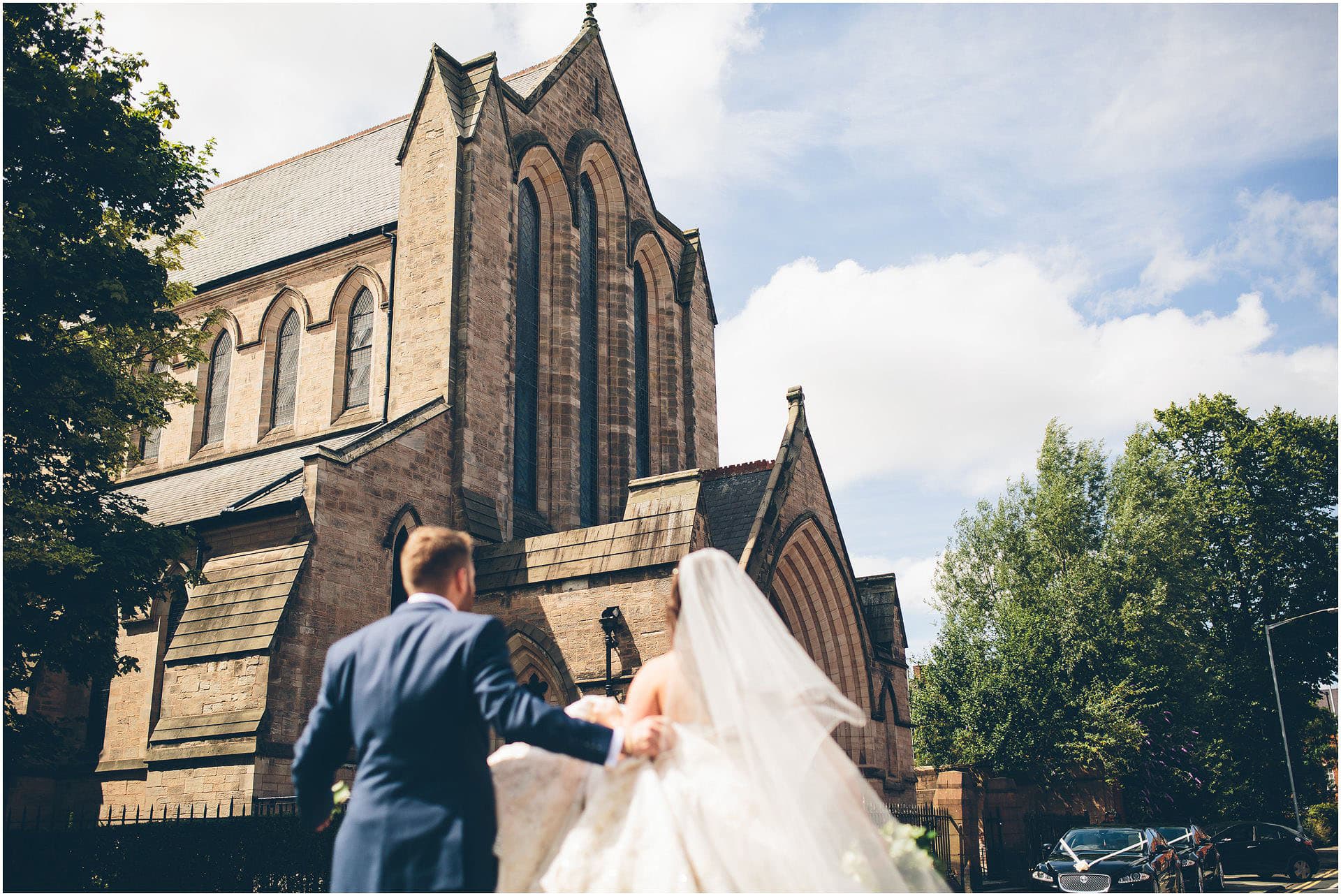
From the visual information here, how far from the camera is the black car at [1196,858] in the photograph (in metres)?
17.5

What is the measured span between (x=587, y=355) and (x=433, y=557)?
18.3m

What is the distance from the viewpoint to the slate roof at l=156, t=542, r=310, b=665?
13156 mm

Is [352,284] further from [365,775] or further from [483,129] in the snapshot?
[365,775]

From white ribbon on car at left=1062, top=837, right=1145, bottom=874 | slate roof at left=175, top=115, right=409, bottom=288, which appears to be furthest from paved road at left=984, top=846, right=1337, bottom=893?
slate roof at left=175, top=115, right=409, bottom=288

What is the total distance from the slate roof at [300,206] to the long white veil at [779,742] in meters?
17.9

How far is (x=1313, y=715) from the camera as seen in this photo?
32438 mm

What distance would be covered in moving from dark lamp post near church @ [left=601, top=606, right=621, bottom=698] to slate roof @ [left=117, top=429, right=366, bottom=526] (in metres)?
4.70

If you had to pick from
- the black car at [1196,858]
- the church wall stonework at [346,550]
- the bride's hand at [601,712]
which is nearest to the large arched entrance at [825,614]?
the black car at [1196,858]

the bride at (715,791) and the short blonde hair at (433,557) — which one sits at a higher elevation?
the short blonde hair at (433,557)

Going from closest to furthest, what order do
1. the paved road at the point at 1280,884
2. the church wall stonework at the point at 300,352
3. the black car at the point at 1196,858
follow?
the black car at the point at 1196,858 < the paved road at the point at 1280,884 < the church wall stonework at the point at 300,352

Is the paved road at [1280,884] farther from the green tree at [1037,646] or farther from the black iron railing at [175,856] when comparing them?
the black iron railing at [175,856]

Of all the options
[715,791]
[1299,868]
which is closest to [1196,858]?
[1299,868]

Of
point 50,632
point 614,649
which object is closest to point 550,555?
point 614,649

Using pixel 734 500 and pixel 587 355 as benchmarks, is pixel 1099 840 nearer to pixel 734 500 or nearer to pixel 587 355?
pixel 734 500
